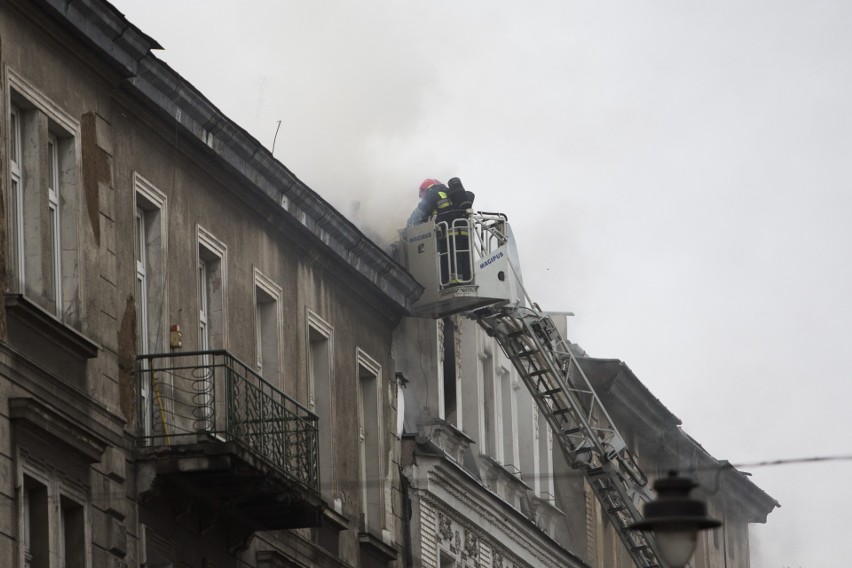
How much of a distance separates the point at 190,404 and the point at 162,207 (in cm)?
215

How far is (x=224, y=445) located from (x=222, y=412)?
2.08 m

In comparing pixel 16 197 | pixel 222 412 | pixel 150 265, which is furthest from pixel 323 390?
pixel 16 197

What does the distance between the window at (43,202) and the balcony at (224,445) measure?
1522 millimetres

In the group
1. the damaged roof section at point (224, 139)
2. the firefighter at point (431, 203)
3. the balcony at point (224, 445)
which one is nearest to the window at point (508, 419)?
the firefighter at point (431, 203)

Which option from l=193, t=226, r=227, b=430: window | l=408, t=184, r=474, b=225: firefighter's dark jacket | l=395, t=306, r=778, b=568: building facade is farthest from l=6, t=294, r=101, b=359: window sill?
l=408, t=184, r=474, b=225: firefighter's dark jacket

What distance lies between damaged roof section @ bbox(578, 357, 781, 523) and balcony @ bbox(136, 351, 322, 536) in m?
15.2

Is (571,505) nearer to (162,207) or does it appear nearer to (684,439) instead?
(684,439)

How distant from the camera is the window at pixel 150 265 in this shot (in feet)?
80.7

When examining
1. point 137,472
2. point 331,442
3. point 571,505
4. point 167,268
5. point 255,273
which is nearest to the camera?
point 137,472

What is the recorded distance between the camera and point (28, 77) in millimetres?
22344

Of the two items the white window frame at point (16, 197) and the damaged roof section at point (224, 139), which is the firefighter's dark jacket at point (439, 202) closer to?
the damaged roof section at point (224, 139)

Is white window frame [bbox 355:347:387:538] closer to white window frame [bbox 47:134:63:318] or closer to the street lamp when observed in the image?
white window frame [bbox 47:134:63:318]

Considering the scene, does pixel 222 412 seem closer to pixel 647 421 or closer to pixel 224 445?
pixel 224 445

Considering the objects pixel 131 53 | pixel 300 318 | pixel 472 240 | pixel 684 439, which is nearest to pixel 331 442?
pixel 300 318
